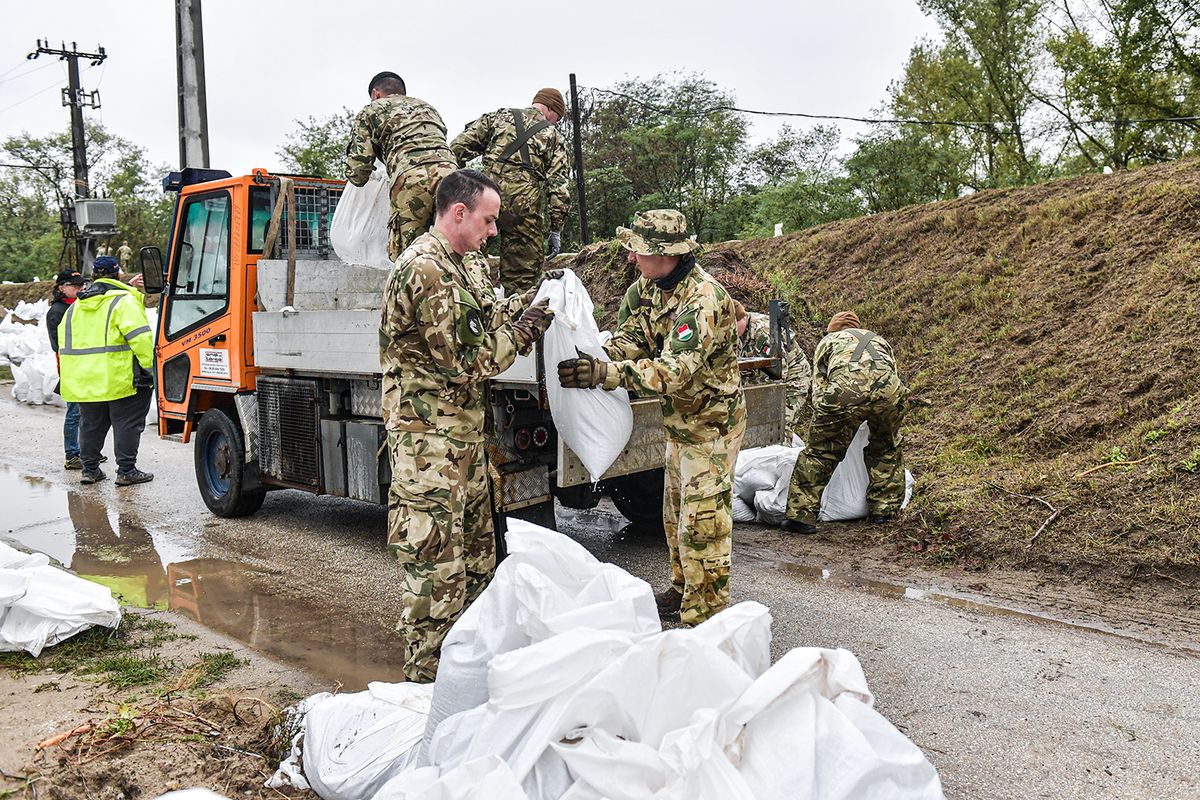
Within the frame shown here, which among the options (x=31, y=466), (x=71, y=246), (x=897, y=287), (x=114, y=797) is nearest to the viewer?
(x=114, y=797)

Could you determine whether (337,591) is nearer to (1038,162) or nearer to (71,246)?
(1038,162)

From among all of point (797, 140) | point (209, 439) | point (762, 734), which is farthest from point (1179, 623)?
point (797, 140)

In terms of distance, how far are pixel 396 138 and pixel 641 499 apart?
2735 mm

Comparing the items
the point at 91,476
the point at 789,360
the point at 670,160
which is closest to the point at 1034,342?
the point at 789,360

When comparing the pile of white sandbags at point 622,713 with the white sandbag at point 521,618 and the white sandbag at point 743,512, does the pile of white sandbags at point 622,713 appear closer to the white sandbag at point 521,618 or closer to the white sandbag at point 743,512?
the white sandbag at point 521,618

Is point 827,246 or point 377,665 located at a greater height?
point 827,246

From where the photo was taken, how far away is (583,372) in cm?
387

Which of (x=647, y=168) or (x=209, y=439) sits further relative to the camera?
(x=647, y=168)

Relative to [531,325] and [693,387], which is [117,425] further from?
[693,387]

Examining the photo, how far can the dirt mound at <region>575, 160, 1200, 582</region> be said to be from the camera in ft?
18.3

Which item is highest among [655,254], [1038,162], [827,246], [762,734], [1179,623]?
[1038,162]

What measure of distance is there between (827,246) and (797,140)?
32.9 ft

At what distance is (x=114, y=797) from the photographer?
269cm

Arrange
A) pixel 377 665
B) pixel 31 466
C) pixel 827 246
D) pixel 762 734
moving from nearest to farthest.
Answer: pixel 762 734
pixel 377 665
pixel 31 466
pixel 827 246
